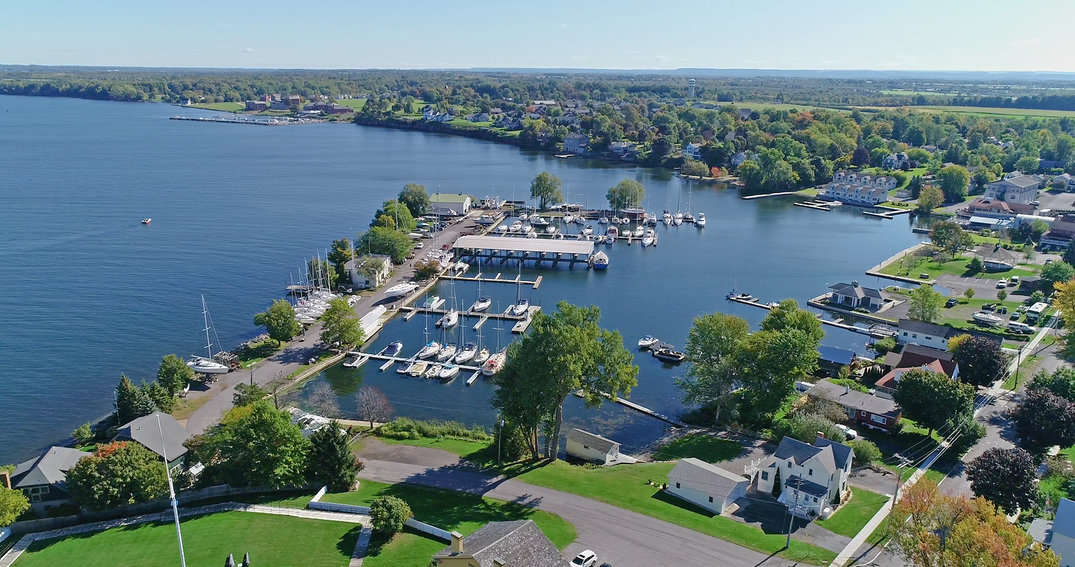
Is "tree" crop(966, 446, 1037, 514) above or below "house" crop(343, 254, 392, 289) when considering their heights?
below

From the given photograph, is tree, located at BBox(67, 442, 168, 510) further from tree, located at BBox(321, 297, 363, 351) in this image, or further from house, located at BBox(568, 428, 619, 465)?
tree, located at BBox(321, 297, 363, 351)

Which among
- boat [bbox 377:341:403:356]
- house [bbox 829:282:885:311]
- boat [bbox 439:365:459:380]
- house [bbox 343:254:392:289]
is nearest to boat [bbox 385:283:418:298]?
house [bbox 343:254:392:289]

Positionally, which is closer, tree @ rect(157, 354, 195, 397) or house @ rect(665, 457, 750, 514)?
house @ rect(665, 457, 750, 514)

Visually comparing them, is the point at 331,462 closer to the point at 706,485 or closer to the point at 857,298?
the point at 706,485

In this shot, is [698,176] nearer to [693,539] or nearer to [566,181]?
[566,181]

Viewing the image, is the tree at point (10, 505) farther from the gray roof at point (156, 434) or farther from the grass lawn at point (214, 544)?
the gray roof at point (156, 434)

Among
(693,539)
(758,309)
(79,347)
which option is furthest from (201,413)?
(758,309)
